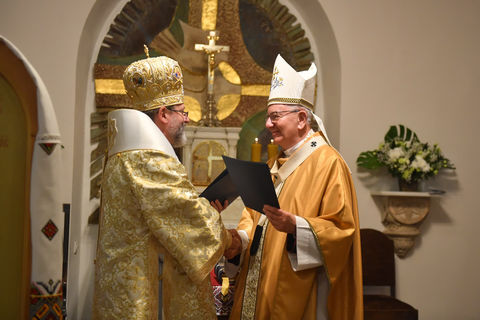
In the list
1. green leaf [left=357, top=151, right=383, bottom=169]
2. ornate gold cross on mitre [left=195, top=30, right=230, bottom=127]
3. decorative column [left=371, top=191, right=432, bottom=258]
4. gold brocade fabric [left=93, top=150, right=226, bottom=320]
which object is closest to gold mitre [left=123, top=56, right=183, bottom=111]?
gold brocade fabric [left=93, top=150, right=226, bottom=320]

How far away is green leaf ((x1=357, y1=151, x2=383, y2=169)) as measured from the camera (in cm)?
500

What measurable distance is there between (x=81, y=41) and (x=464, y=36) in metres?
3.89

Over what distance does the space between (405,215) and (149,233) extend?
130 inches

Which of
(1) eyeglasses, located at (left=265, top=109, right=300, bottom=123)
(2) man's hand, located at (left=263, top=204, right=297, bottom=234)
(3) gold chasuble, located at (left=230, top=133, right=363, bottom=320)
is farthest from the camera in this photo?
(1) eyeglasses, located at (left=265, top=109, right=300, bottom=123)

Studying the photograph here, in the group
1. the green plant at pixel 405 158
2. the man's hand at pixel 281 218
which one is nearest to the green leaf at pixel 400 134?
the green plant at pixel 405 158

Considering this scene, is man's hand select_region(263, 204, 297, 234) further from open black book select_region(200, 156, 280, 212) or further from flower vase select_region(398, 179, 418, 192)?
flower vase select_region(398, 179, 418, 192)

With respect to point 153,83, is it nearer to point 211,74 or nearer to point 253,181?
point 253,181

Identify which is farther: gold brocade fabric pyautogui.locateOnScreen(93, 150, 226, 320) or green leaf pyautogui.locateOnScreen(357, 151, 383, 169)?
green leaf pyautogui.locateOnScreen(357, 151, 383, 169)

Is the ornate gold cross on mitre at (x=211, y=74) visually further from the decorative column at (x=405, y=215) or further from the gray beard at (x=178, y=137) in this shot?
the gray beard at (x=178, y=137)

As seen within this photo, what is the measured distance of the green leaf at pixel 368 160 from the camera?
16.4ft

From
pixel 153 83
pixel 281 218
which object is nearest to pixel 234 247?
pixel 281 218

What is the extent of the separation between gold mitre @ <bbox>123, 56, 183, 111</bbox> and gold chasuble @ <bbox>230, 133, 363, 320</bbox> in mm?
876

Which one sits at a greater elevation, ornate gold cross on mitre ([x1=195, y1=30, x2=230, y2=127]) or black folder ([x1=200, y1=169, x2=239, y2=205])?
ornate gold cross on mitre ([x1=195, y1=30, x2=230, y2=127])

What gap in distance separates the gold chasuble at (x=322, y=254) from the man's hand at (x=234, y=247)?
104 mm
